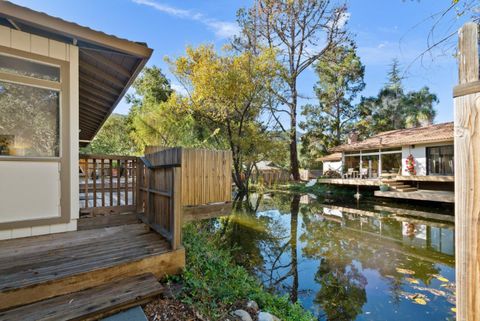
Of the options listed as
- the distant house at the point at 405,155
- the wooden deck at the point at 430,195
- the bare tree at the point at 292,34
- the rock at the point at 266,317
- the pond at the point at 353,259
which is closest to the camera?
the rock at the point at 266,317

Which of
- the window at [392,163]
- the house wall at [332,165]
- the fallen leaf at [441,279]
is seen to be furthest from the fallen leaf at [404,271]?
the house wall at [332,165]

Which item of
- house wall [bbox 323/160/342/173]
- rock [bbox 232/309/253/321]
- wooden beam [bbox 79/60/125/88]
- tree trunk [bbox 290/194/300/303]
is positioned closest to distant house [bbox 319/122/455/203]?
house wall [bbox 323/160/342/173]

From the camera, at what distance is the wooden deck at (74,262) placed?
2184 millimetres

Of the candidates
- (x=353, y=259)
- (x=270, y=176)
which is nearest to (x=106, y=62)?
(x=353, y=259)

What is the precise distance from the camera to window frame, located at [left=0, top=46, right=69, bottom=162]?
3.17m

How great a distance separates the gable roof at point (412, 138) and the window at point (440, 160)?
0.72 metres

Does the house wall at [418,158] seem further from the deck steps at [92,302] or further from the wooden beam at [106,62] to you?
the deck steps at [92,302]

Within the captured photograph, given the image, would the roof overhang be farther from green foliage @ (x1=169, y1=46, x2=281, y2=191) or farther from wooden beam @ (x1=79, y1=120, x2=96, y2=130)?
wooden beam @ (x1=79, y1=120, x2=96, y2=130)

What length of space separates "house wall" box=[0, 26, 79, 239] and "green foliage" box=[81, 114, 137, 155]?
46.7 ft

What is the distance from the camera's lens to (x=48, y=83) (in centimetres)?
342

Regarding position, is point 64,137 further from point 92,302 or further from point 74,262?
point 92,302

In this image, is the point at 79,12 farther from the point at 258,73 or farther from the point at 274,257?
the point at 258,73

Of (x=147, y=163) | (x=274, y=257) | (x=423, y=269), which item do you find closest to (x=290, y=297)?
(x=274, y=257)

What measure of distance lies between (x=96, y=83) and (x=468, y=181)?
18.7ft
